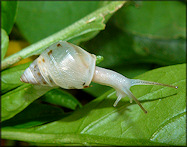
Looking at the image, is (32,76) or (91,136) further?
(91,136)

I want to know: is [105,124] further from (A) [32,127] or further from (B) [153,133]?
(A) [32,127]

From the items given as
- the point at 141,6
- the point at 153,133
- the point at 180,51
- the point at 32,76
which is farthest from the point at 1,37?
the point at 180,51

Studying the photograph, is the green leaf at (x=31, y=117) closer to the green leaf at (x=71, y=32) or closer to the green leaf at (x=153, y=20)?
the green leaf at (x=71, y=32)

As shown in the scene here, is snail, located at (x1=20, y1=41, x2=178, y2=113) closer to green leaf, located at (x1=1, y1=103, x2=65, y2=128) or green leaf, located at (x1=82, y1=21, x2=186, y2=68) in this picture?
green leaf, located at (x1=1, y1=103, x2=65, y2=128)

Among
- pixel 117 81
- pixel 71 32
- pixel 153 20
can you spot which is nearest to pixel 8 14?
pixel 71 32

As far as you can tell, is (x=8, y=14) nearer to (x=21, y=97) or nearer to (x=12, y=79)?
(x=12, y=79)

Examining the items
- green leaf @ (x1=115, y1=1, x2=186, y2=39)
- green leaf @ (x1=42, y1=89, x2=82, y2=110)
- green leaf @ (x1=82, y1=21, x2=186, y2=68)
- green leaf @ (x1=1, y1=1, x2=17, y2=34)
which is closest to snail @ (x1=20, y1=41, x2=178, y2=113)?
green leaf @ (x1=42, y1=89, x2=82, y2=110)

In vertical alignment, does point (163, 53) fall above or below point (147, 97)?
below
